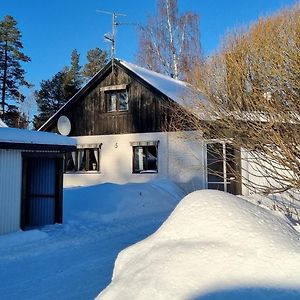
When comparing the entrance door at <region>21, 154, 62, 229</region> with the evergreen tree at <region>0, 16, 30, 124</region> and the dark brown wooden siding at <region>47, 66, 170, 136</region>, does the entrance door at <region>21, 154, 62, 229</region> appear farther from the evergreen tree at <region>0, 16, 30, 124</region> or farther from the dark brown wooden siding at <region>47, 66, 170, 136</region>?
the evergreen tree at <region>0, 16, 30, 124</region>

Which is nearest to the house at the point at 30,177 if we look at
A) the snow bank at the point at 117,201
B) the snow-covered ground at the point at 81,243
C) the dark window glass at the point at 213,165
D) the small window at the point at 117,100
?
the snow-covered ground at the point at 81,243

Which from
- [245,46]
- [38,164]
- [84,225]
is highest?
[245,46]

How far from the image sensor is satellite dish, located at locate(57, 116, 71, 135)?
64.3 feet

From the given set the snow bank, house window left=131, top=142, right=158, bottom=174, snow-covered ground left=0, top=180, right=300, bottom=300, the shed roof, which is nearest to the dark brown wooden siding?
house window left=131, top=142, right=158, bottom=174

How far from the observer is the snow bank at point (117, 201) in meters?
11.3

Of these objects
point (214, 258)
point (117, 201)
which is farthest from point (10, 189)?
point (214, 258)

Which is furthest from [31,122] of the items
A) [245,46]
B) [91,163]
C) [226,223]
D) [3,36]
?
[226,223]

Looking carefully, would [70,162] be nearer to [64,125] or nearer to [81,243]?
[64,125]

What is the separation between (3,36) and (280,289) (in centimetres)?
3971

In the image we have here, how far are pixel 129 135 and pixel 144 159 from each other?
138 cm

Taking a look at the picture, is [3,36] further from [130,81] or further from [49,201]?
[49,201]

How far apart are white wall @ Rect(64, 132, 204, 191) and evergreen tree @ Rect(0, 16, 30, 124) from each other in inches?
832

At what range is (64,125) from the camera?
19.8 metres

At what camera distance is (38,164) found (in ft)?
34.4
